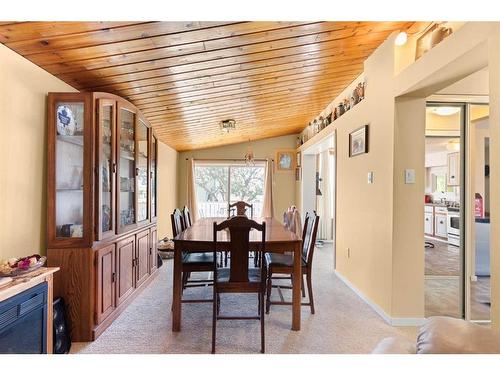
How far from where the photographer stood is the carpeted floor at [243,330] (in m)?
2.19

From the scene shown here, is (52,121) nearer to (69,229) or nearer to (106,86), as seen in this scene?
(106,86)

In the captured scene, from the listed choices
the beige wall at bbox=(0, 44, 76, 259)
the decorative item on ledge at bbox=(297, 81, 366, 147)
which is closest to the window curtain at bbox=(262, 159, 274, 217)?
the decorative item on ledge at bbox=(297, 81, 366, 147)

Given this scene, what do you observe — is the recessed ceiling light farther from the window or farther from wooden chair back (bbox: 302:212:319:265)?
the window

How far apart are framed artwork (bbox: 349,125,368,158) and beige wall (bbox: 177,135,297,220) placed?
127 inches

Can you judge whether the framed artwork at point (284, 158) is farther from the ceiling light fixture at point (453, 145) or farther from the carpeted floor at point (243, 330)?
the carpeted floor at point (243, 330)

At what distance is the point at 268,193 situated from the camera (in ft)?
22.0

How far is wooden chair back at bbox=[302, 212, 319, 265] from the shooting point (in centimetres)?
276

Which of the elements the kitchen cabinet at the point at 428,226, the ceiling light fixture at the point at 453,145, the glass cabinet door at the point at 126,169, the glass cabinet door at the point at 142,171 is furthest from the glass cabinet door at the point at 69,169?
the ceiling light fixture at the point at 453,145

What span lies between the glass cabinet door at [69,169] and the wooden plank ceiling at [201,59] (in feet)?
1.13

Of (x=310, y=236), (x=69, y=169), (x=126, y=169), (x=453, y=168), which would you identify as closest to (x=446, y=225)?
(x=453, y=168)

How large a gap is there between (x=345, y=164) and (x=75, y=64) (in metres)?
3.17

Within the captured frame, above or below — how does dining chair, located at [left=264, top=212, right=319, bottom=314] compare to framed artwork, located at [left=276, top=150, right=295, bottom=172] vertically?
below

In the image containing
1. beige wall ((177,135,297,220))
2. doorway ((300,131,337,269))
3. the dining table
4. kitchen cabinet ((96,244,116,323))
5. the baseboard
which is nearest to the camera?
kitchen cabinet ((96,244,116,323))

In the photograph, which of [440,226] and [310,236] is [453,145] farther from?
[310,236]
